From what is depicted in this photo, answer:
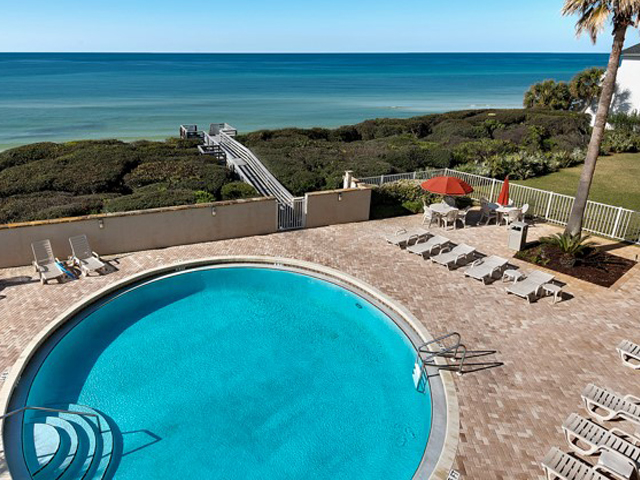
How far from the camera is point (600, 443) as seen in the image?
6.78m

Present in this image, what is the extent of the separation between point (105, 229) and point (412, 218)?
11.1 metres

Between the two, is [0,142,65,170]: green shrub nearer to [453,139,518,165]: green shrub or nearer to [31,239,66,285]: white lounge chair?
[31,239,66,285]: white lounge chair

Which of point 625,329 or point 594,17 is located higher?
point 594,17

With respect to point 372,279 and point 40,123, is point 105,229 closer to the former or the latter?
point 372,279

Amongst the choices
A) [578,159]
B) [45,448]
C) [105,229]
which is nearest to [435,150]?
[578,159]

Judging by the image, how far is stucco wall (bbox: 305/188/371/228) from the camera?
16000 millimetres

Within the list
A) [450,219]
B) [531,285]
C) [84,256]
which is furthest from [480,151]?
[84,256]

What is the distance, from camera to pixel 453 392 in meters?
8.33

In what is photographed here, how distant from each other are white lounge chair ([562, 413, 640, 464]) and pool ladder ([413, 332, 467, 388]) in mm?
2062

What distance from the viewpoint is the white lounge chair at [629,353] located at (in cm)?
902

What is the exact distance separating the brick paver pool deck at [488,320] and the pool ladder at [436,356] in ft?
1.21

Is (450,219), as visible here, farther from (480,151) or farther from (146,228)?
(480,151)

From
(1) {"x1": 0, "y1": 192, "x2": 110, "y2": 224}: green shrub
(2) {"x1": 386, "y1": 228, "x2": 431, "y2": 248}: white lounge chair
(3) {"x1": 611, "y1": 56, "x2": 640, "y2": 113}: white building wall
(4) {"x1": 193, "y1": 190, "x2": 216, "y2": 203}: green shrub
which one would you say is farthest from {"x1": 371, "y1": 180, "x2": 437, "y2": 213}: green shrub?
(3) {"x1": 611, "y1": 56, "x2": 640, "y2": 113}: white building wall

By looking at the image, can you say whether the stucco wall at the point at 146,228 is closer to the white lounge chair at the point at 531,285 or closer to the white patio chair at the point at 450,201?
the white patio chair at the point at 450,201
